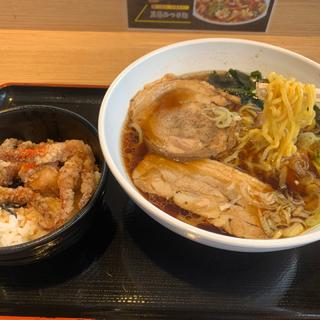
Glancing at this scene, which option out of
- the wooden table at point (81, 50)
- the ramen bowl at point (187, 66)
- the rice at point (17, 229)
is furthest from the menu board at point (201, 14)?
the rice at point (17, 229)

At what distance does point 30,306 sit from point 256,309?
67cm

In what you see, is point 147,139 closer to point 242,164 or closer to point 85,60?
point 242,164

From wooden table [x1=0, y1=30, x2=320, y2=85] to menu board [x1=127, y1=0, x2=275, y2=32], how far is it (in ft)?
0.20

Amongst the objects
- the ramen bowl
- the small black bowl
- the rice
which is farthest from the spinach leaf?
the rice

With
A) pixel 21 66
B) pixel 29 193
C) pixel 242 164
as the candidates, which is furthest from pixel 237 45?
pixel 21 66

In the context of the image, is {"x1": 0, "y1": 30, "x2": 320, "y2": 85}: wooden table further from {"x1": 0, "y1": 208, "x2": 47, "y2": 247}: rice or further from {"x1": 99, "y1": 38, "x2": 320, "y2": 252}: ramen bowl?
{"x1": 0, "y1": 208, "x2": 47, "y2": 247}: rice

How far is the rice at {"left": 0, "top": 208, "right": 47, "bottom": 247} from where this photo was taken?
46.1 inches

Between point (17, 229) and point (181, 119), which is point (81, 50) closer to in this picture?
point (181, 119)

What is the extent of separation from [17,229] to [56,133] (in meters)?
0.45

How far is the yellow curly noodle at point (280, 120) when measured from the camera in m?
1.27

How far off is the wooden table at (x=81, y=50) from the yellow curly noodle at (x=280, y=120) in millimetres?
856

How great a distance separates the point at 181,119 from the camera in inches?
55.7

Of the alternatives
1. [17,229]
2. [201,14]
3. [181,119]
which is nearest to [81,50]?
[201,14]

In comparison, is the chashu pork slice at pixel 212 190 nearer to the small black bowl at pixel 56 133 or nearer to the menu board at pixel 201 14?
the small black bowl at pixel 56 133
